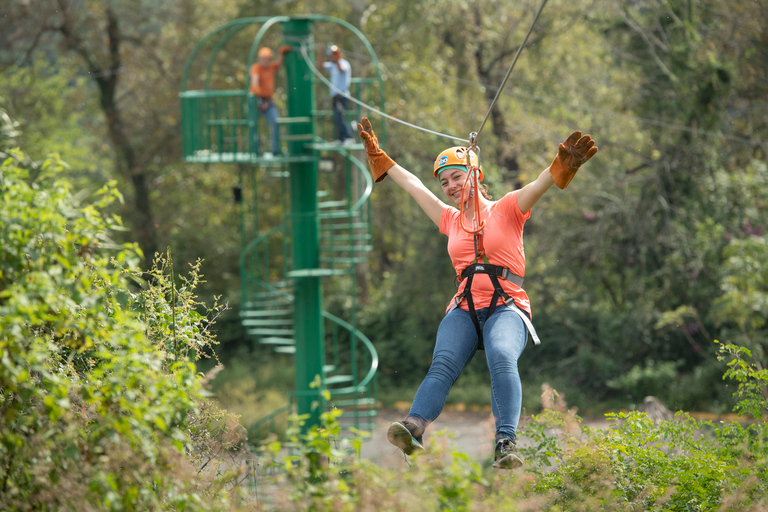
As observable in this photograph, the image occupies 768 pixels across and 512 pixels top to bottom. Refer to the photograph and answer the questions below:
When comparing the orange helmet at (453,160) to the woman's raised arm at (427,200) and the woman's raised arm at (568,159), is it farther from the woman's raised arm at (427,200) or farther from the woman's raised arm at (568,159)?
the woman's raised arm at (568,159)

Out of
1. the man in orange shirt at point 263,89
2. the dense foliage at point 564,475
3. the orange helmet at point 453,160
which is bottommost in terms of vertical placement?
the dense foliage at point 564,475

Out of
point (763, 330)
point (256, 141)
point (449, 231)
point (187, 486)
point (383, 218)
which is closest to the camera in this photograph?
point (187, 486)

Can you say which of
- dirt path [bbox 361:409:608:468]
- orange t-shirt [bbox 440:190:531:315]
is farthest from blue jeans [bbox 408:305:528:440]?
dirt path [bbox 361:409:608:468]

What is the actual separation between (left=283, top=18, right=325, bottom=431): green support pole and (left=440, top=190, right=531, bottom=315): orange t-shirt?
709cm

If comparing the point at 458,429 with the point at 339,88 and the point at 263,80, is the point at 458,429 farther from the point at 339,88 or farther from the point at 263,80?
the point at 263,80

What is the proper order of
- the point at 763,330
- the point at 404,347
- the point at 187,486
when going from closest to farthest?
1. the point at 187,486
2. the point at 763,330
3. the point at 404,347

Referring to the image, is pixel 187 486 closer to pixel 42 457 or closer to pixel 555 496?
pixel 42 457

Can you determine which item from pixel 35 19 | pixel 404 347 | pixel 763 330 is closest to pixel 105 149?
pixel 35 19

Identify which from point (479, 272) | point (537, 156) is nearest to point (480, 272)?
point (479, 272)

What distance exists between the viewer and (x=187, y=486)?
329 cm

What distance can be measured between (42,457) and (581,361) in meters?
13.2

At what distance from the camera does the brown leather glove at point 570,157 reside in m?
4.20

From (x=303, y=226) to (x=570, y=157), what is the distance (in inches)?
311

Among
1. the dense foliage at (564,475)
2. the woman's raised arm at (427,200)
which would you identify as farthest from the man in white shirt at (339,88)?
the dense foliage at (564,475)
